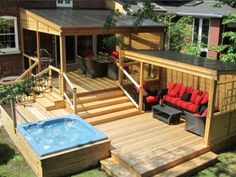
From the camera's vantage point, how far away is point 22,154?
964 cm

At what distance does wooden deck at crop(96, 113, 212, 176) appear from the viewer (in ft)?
27.7

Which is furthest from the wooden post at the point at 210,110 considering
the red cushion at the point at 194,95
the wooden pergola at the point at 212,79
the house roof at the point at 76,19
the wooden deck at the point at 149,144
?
the house roof at the point at 76,19

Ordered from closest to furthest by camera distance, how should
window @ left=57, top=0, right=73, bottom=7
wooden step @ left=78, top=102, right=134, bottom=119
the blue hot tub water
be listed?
→ the blue hot tub water
wooden step @ left=78, top=102, right=134, bottom=119
window @ left=57, top=0, right=73, bottom=7

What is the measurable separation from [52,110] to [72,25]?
3.28 m

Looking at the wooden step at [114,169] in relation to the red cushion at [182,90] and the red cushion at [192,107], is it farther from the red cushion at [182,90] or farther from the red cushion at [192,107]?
the red cushion at [182,90]

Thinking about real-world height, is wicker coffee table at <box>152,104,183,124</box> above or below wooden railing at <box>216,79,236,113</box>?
below

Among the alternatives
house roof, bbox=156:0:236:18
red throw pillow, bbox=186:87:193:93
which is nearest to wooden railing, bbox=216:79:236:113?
red throw pillow, bbox=186:87:193:93

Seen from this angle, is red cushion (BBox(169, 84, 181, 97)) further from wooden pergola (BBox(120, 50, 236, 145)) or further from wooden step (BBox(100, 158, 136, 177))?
wooden step (BBox(100, 158, 136, 177))

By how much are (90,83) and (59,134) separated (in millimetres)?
4235

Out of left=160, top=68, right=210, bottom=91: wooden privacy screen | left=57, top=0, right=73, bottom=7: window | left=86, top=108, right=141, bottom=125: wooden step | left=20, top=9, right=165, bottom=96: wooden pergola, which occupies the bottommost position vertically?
left=86, top=108, right=141, bottom=125: wooden step

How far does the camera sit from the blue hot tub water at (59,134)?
8.56 metres

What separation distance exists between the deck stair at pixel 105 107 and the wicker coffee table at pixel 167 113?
85 centimetres

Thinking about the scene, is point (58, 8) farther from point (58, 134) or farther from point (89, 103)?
point (58, 134)

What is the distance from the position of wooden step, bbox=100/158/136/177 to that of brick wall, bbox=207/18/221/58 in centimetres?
1319
